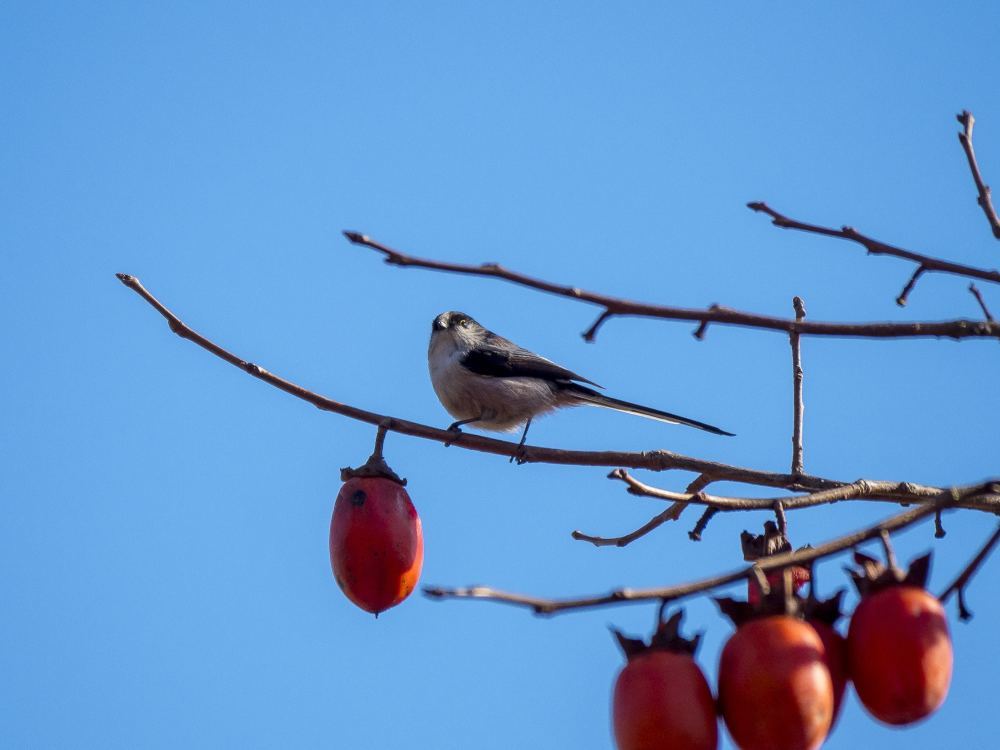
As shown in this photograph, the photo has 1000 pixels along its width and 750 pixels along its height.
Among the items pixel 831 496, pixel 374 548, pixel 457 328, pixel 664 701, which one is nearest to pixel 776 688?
pixel 664 701

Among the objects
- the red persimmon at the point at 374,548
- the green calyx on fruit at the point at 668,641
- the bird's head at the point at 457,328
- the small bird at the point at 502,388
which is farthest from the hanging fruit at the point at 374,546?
the bird's head at the point at 457,328

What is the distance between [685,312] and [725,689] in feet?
2.45

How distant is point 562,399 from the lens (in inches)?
295

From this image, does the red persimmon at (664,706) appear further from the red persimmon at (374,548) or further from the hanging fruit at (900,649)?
the red persimmon at (374,548)

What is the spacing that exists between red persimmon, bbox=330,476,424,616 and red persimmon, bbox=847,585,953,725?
6.37 ft

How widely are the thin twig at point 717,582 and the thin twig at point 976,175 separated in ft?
2.95

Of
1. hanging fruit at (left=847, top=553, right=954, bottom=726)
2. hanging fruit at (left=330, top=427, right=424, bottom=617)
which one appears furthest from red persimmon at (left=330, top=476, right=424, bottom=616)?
hanging fruit at (left=847, top=553, right=954, bottom=726)

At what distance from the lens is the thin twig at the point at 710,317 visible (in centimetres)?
239

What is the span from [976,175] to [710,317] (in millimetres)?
1231

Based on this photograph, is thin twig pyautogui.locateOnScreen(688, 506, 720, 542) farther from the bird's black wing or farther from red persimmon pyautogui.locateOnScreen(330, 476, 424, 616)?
the bird's black wing

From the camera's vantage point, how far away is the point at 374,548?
4.08 meters

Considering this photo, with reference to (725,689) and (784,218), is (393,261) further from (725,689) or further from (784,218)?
(784,218)

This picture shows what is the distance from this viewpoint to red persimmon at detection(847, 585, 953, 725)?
7.54 ft

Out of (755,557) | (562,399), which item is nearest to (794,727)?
(755,557)
